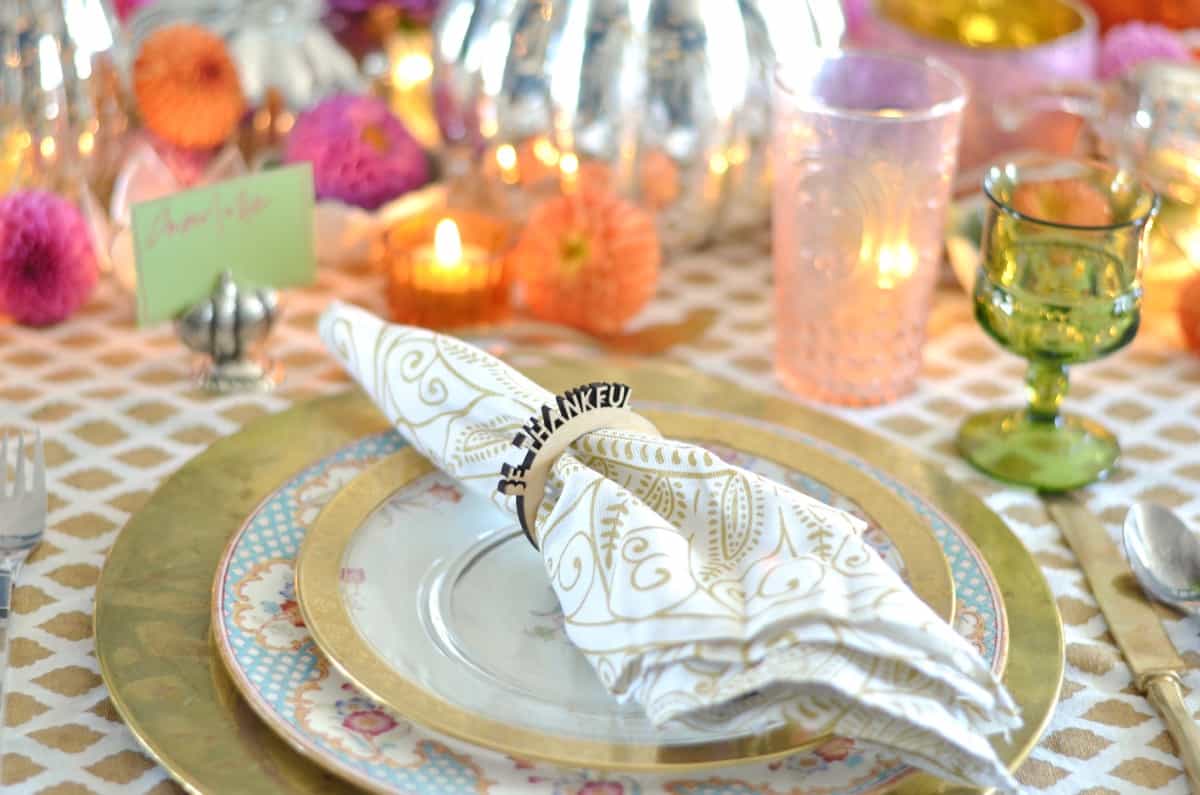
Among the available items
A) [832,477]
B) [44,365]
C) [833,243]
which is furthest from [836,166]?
[44,365]

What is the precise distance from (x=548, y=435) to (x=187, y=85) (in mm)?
450

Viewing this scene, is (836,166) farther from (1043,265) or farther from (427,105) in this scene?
(427,105)

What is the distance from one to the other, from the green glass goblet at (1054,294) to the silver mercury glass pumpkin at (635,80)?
20 centimetres

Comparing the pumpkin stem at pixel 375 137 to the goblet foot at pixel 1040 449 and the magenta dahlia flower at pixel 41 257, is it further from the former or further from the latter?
the goblet foot at pixel 1040 449

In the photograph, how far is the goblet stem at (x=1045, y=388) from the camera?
699mm

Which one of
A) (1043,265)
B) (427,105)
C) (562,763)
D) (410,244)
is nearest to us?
(562,763)

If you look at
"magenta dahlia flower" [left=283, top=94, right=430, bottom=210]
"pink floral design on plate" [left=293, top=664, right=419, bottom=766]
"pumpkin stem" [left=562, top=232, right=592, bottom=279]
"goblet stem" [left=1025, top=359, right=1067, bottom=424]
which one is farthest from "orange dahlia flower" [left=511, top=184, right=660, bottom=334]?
"pink floral design on plate" [left=293, top=664, right=419, bottom=766]

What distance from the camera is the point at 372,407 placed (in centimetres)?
68

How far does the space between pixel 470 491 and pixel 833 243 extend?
256mm

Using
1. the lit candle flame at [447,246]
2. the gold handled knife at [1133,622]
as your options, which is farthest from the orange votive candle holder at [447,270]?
the gold handled knife at [1133,622]

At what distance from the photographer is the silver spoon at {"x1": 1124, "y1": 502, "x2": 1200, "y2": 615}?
0.59 meters

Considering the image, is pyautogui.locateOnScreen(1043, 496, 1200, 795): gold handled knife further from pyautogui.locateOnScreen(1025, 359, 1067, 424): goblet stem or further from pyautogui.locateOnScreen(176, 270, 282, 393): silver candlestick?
pyautogui.locateOnScreen(176, 270, 282, 393): silver candlestick

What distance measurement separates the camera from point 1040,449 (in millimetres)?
703

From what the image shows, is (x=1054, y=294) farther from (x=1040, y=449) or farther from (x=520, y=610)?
(x=520, y=610)
